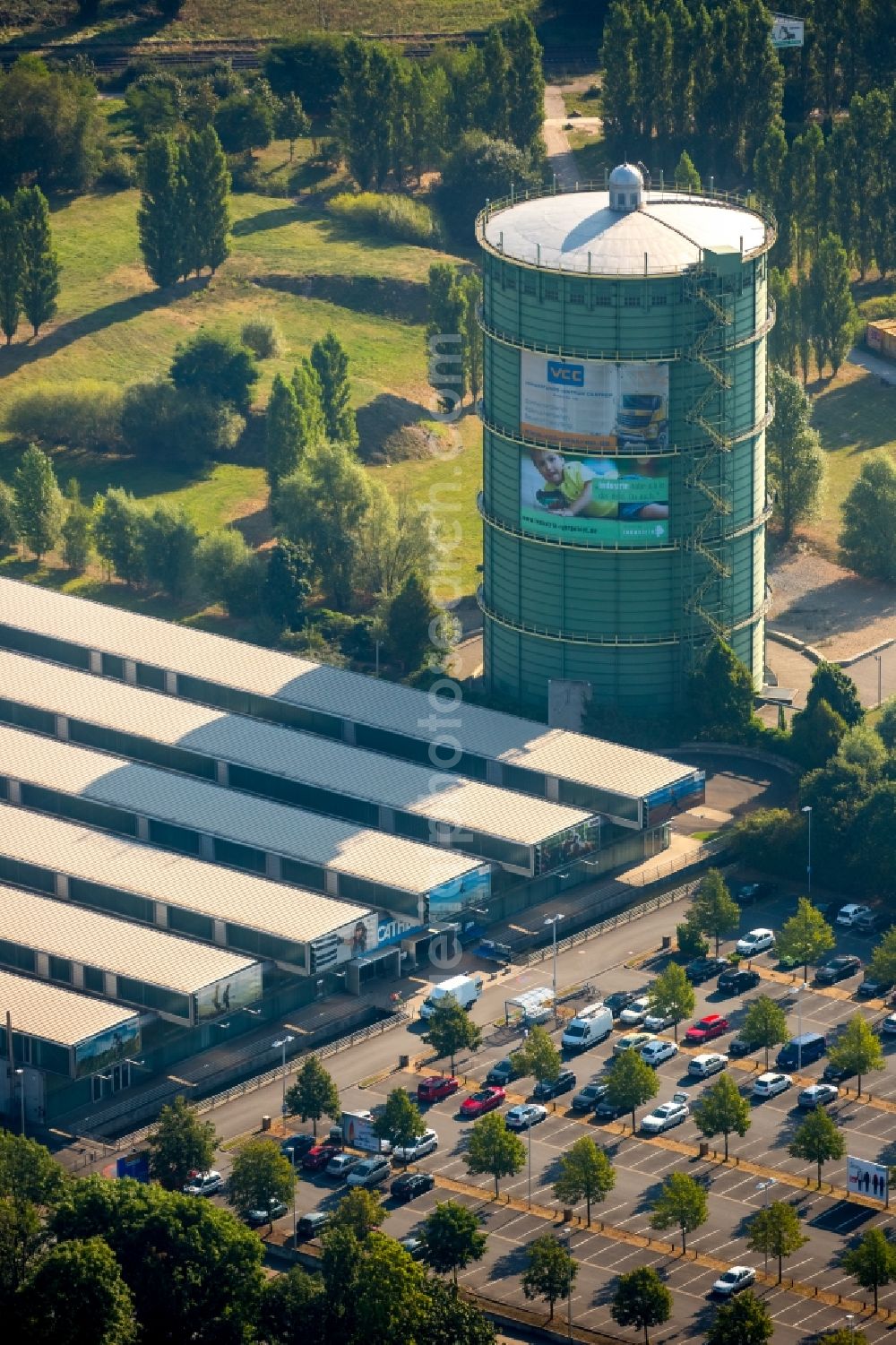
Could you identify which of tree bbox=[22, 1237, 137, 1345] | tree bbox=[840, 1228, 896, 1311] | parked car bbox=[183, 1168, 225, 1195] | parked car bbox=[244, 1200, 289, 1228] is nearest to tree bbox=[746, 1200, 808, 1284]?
tree bbox=[840, 1228, 896, 1311]

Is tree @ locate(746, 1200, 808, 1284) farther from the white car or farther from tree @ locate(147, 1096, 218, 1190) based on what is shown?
tree @ locate(147, 1096, 218, 1190)

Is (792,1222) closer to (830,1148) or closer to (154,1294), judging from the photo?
(830,1148)

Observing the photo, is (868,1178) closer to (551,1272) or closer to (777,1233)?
(777,1233)

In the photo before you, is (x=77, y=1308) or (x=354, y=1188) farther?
(x=354, y=1188)

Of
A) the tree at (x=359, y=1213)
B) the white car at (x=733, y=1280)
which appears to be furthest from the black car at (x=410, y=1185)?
the white car at (x=733, y=1280)

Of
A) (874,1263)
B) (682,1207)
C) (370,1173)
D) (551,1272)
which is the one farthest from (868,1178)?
(370,1173)

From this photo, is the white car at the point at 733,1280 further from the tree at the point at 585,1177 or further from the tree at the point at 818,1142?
the tree at the point at 818,1142

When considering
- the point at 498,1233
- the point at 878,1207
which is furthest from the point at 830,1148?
the point at 498,1233
